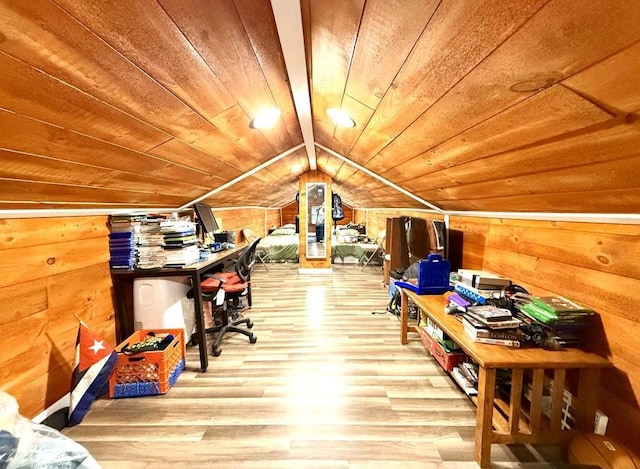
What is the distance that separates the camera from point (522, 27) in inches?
27.3

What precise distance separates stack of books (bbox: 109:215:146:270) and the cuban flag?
584mm

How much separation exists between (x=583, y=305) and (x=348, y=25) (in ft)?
5.94

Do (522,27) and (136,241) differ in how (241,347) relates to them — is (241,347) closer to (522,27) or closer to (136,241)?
(136,241)

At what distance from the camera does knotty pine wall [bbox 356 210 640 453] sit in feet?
4.12

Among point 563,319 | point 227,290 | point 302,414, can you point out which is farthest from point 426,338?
point 227,290

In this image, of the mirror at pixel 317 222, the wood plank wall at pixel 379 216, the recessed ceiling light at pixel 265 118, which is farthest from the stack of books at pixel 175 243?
the mirror at pixel 317 222

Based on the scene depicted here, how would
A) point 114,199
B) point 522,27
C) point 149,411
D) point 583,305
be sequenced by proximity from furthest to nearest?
point 114,199 < point 149,411 < point 583,305 < point 522,27

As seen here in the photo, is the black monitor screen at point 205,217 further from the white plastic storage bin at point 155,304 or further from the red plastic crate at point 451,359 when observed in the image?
the red plastic crate at point 451,359

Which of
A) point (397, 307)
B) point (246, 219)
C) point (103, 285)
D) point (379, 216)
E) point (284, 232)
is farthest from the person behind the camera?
point (284, 232)

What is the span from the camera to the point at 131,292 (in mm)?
2434

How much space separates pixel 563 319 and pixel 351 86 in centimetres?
162

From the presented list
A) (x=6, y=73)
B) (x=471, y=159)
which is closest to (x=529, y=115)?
(x=471, y=159)

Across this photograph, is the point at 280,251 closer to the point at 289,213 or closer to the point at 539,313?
the point at 289,213

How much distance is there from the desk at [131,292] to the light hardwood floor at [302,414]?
1.00 ft
